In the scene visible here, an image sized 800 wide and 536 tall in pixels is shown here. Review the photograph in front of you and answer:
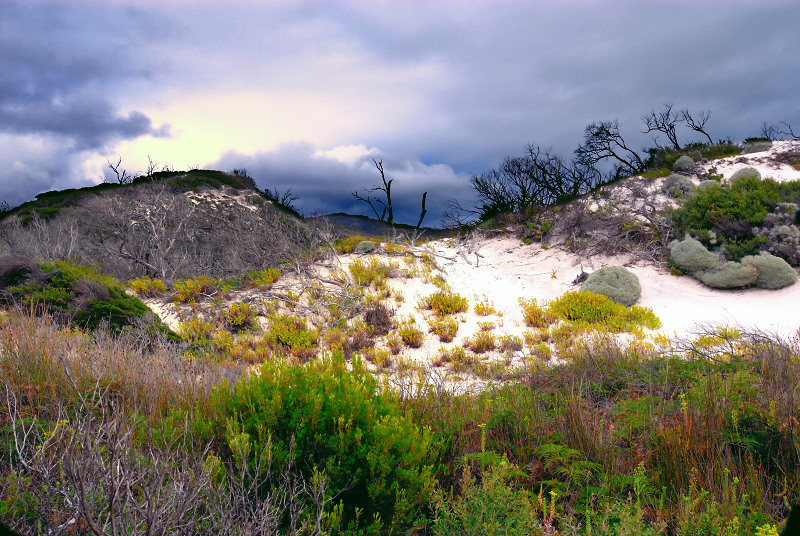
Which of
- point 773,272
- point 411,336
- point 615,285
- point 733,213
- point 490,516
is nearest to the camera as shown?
point 490,516

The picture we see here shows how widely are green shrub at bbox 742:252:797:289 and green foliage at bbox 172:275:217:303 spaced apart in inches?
594

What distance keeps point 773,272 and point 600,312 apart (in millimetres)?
5508

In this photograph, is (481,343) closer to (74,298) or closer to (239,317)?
(239,317)

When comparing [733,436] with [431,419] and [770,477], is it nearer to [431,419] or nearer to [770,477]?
[770,477]

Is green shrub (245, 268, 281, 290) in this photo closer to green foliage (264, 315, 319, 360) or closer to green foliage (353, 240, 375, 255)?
green foliage (264, 315, 319, 360)

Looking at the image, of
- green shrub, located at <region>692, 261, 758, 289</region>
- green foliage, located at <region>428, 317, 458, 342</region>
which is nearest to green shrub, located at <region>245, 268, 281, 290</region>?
green foliage, located at <region>428, 317, 458, 342</region>

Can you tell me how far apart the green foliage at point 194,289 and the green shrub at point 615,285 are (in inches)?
415

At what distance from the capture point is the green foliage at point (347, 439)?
2.94 m

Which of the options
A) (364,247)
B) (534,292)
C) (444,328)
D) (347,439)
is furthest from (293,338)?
(534,292)

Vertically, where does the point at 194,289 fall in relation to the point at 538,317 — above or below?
above

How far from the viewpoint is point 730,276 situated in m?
12.8

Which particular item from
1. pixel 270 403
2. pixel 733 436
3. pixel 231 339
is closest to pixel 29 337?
pixel 270 403

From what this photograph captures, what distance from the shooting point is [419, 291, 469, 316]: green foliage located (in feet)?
39.6

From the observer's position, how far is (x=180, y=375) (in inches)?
190
